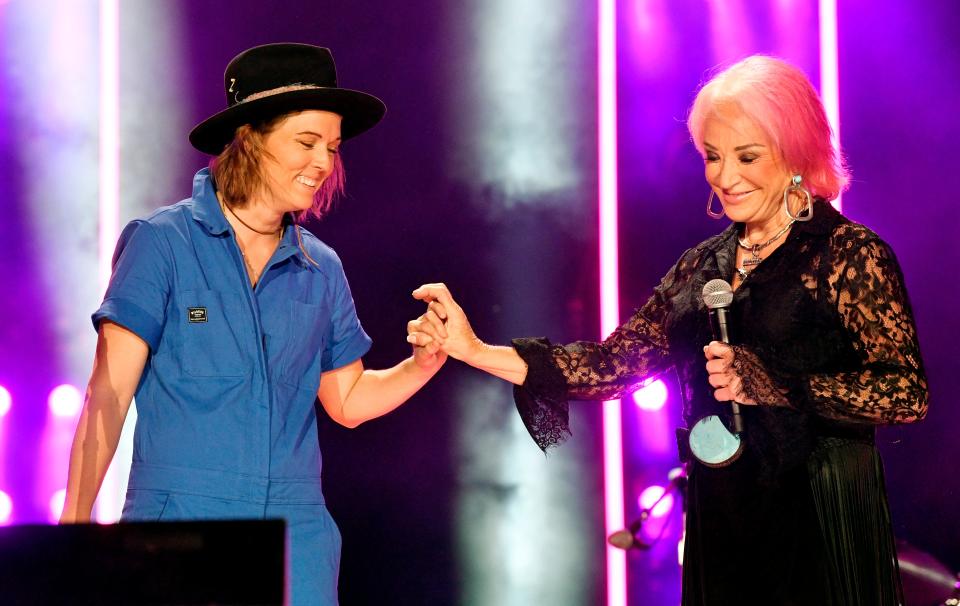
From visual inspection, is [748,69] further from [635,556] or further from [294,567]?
[635,556]

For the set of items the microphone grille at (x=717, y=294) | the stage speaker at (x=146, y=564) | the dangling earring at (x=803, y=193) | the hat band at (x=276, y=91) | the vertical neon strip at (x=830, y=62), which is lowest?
the stage speaker at (x=146, y=564)

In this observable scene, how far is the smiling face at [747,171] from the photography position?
2309mm

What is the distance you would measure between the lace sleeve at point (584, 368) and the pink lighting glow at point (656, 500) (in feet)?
3.43

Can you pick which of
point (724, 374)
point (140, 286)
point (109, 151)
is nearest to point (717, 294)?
point (724, 374)

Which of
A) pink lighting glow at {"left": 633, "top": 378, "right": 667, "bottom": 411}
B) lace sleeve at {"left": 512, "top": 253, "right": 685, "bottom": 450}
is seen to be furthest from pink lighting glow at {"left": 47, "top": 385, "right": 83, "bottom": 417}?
pink lighting glow at {"left": 633, "top": 378, "right": 667, "bottom": 411}

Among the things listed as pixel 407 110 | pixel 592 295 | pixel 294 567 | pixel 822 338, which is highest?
pixel 407 110

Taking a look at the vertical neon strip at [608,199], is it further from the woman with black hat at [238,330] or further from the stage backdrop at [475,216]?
the woman with black hat at [238,330]

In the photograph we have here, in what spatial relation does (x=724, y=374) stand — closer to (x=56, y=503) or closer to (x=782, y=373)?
(x=782, y=373)

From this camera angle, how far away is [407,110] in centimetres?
342

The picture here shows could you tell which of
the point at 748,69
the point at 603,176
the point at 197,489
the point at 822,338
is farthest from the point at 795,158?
the point at 197,489

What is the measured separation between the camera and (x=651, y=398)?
11.5ft

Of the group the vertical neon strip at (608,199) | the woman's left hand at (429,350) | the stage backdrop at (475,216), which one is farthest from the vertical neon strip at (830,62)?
the woman's left hand at (429,350)

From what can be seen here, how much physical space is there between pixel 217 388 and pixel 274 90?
26.8 inches

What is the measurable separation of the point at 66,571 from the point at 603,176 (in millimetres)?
2688
